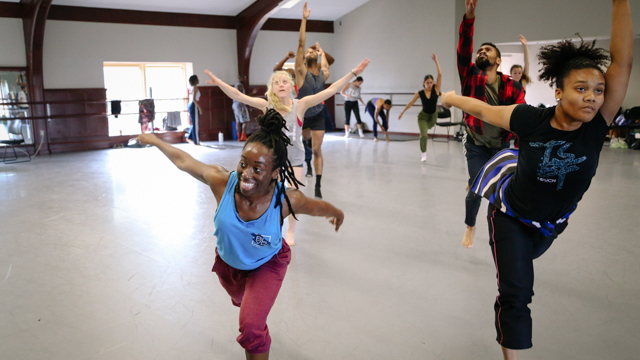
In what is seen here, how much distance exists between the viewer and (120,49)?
37.7ft

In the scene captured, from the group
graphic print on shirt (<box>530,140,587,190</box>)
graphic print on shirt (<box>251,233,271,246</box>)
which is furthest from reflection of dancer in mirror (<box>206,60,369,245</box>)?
graphic print on shirt (<box>530,140,587,190</box>)

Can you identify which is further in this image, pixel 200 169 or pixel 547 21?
pixel 547 21

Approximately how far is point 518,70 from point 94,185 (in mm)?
Result: 5634

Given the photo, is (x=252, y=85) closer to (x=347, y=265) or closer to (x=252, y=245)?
(x=347, y=265)

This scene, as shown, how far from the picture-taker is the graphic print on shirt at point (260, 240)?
185 cm

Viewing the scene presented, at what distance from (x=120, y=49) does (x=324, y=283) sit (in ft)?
34.3

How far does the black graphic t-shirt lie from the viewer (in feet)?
5.72

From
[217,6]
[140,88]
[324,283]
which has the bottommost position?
[324,283]

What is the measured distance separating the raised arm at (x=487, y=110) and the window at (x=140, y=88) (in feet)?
35.1

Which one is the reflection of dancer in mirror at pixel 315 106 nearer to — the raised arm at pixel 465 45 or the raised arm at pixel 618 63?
the raised arm at pixel 465 45

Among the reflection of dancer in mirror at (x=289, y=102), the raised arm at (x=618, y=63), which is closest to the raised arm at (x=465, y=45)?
the reflection of dancer in mirror at (x=289, y=102)

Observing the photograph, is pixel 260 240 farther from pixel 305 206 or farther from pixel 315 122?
pixel 315 122

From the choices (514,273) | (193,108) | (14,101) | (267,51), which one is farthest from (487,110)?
(267,51)

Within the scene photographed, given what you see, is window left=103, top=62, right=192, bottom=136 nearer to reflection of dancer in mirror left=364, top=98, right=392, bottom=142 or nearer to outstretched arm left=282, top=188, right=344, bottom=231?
reflection of dancer in mirror left=364, top=98, right=392, bottom=142
